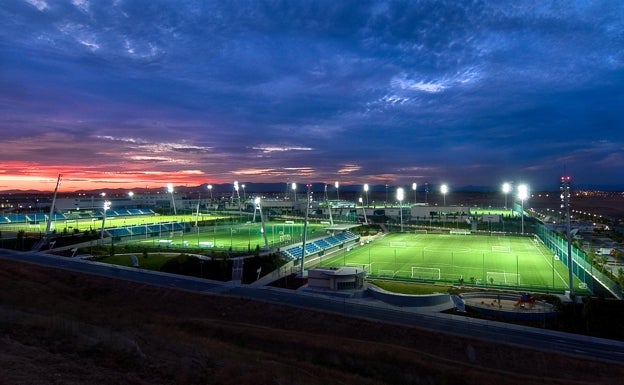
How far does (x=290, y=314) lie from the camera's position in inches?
972

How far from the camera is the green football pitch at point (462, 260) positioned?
33.1 metres

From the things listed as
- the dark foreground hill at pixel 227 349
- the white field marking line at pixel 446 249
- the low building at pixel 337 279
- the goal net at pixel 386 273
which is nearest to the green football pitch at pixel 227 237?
the white field marking line at pixel 446 249

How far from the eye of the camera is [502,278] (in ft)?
109

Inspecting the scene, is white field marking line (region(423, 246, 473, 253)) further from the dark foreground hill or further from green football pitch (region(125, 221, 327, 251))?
the dark foreground hill

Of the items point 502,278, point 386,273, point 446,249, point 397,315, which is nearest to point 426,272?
point 386,273

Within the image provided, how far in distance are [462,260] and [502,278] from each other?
819cm

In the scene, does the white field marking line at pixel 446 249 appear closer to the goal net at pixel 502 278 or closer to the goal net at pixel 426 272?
the goal net at pixel 426 272

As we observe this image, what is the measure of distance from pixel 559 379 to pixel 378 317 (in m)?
9.04

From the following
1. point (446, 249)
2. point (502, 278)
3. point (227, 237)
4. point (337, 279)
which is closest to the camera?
point (337, 279)

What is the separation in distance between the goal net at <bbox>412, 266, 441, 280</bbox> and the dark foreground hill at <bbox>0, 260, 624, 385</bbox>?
12.1 meters

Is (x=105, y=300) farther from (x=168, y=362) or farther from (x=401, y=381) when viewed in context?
(x=401, y=381)

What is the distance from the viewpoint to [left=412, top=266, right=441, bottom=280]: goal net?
33.7 metres

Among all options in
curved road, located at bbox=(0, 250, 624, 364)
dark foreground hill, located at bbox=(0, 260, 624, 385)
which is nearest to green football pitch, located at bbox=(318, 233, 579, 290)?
curved road, located at bbox=(0, 250, 624, 364)

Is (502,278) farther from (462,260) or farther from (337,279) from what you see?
(337,279)
